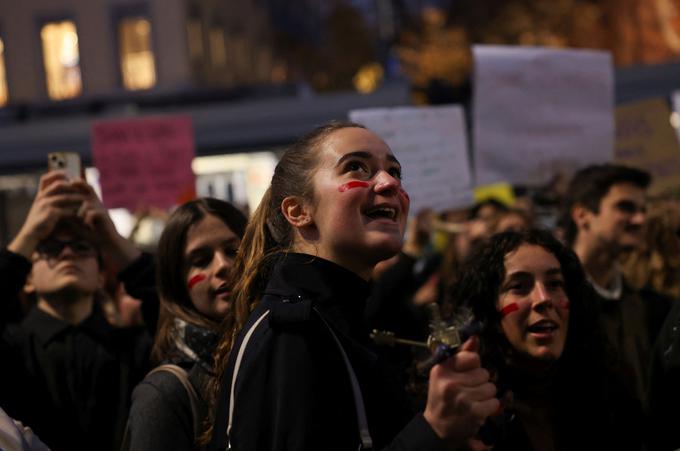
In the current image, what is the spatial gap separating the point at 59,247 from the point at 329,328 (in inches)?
88.1

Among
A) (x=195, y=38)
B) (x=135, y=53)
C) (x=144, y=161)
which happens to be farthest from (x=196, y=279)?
(x=195, y=38)

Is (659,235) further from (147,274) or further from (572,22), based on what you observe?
(572,22)

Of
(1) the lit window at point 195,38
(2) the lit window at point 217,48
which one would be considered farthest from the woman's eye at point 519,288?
(2) the lit window at point 217,48

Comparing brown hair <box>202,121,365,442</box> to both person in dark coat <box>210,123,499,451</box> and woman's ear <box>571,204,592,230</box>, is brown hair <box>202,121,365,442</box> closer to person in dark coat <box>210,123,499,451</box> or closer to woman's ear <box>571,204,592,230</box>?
person in dark coat <box>210,123,499,451</box>

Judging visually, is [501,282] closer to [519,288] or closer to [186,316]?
[519,288]

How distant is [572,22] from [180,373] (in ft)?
102

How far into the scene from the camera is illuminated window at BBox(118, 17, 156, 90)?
1101 inches

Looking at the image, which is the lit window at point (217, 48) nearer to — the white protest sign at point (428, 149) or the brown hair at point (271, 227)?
the white protest sign at point (428, 149)

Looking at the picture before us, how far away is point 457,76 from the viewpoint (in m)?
31.2

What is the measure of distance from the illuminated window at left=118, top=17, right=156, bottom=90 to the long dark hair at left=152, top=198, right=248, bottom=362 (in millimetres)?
24802

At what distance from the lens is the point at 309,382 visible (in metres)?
2.25

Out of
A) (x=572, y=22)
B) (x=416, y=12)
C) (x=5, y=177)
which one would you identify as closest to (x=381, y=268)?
(x=5, y=177)

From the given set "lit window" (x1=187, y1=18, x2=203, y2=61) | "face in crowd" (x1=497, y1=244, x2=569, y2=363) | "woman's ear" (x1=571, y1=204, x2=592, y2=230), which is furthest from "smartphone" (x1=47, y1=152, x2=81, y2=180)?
"lit window" (x1=187, y1=18, x2=203, y2=61)

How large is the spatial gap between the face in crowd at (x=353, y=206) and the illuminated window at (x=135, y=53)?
85.1 feet
